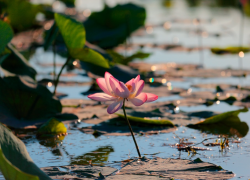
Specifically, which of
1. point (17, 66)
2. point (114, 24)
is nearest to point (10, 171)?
point (17, 66)

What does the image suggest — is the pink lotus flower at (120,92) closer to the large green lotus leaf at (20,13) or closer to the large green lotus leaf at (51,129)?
the large green lotus leaf at (51,129)

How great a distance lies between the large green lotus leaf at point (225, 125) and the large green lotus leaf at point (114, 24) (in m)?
2.35

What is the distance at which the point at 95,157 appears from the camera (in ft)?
6.02

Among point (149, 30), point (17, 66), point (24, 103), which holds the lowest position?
point (24, 103)

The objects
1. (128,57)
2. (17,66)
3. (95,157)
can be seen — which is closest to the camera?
(95,157)

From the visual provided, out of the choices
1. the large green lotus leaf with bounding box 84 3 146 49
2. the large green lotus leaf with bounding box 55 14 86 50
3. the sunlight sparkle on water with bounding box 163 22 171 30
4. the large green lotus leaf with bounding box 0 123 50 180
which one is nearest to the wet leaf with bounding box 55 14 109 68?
the large green lotus leaf with bounding box 55 14 86 50

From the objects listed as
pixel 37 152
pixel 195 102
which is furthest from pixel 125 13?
pixel 37 152

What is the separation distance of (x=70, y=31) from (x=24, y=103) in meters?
0.51

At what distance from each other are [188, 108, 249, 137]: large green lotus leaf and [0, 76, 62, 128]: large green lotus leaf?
813 mm

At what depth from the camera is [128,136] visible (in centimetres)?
217

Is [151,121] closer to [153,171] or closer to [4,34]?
[153,171]

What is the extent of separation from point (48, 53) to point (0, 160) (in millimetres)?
4265

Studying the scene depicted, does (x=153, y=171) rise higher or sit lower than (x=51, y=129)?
lower

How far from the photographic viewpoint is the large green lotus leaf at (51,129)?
2.14 metres
